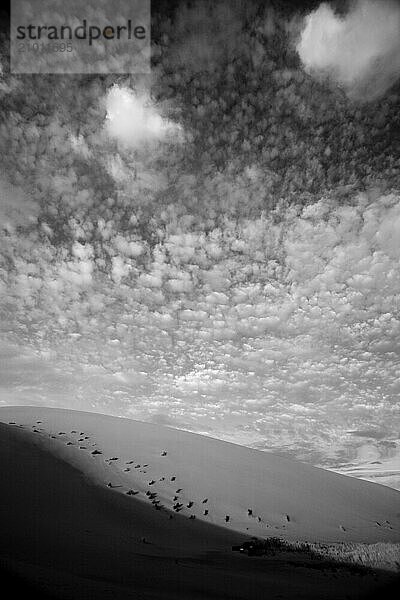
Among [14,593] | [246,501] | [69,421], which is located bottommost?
[246,501]

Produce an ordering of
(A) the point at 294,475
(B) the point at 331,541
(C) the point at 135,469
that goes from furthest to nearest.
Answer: (A) the point at 294,475, (C) the point at 135,469, (B) the point at 331,541

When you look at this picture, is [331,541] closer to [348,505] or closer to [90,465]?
[348,505]

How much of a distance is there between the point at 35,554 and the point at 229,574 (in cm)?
362

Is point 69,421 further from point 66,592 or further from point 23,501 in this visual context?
point 66,592

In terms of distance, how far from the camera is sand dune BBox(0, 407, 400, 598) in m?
5.44

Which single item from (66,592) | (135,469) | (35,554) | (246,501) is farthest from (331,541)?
(66,592)

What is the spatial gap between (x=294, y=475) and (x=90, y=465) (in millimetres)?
15504

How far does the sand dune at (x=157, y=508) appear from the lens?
5.44 m

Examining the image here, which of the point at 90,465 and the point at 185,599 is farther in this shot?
the point at 90,465

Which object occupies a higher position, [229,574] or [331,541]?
[229,574]

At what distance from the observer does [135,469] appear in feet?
53.2

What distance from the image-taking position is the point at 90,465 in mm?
15000

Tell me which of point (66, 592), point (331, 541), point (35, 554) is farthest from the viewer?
point (331, 541)

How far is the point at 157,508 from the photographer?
40.0 feet
